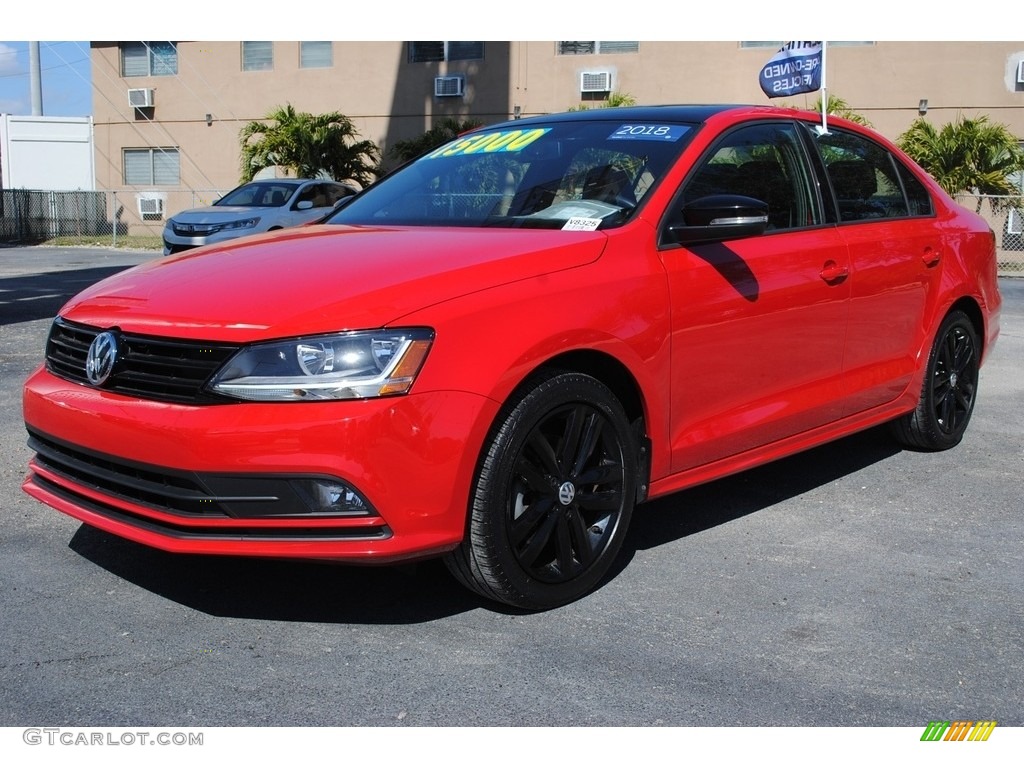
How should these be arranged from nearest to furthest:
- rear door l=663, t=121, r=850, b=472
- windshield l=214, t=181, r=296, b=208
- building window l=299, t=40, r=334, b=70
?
rear door l=663, t=121, r=850, b=472 < windshield l=214, t=181, r=296, b=208 < building window l=299, t=40, r=334, b=70

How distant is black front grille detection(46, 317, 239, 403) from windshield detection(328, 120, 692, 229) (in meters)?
1.30

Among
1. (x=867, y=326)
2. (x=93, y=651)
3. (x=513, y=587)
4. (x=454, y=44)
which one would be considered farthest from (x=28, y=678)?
(x=454, y=44)

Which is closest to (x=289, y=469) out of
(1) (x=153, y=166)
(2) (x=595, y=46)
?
(2) (x=595, y=46)

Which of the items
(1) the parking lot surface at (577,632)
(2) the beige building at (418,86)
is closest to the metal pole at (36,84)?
(2) the beige building at (418,86)

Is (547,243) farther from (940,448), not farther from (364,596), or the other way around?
(940,448)

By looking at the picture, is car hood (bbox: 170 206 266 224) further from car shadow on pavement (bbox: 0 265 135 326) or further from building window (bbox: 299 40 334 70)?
building window (bbox: 299 40 334 70)

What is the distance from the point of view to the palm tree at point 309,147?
A: 26469mm

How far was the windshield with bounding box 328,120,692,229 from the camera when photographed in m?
4.23

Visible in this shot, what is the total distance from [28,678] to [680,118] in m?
3.08

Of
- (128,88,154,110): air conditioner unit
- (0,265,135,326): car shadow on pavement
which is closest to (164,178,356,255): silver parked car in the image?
(0,265,135,326): car shadow on pavement

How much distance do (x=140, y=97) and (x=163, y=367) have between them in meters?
29.4

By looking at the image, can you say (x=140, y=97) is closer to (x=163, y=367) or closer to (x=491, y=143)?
(x=491, y=143)

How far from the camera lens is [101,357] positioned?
3568mm

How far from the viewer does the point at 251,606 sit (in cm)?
377
